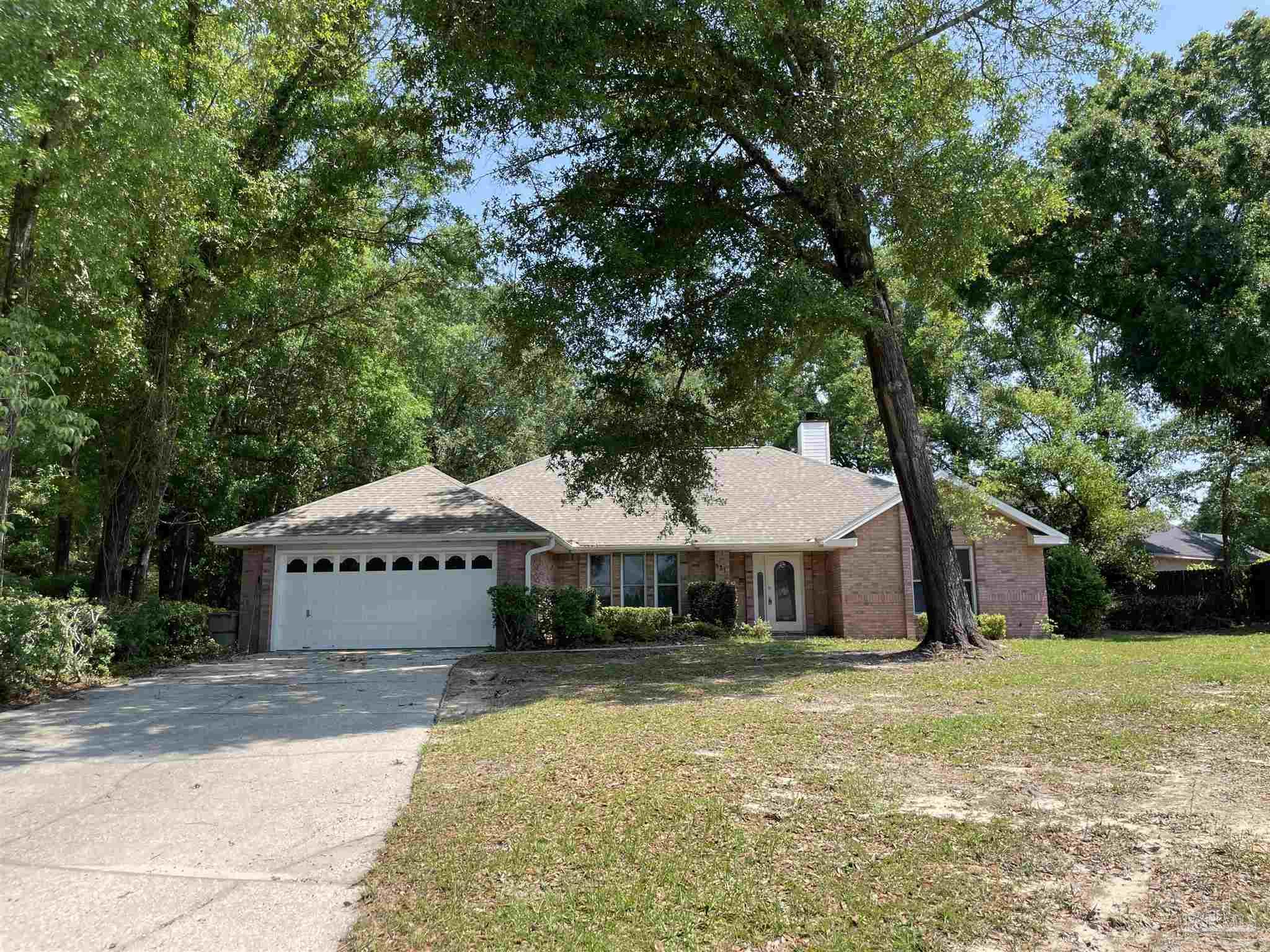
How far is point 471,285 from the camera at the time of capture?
17750mm

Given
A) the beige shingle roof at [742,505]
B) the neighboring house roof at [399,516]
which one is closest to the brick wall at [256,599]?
the neighboring house roof at [399,516]

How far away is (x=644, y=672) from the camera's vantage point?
40.8 ft

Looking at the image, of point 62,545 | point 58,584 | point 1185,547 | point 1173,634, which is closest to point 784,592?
point 1173,634

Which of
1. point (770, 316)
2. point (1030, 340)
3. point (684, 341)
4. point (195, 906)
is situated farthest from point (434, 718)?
point (1030, 340)

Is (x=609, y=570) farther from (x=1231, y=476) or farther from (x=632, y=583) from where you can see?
(x=1231, y=476)

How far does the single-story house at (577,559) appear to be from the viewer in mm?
17547

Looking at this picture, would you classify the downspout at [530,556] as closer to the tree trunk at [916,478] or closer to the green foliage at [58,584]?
the tree trunk at [916,478]

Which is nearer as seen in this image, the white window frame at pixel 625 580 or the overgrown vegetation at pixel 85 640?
the overgrown vegetation at pixel 85 640

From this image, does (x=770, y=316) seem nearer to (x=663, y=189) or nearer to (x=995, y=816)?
(x=663, y=189)

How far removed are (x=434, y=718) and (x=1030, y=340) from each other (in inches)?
1134

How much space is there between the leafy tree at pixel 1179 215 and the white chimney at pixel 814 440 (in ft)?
25.1

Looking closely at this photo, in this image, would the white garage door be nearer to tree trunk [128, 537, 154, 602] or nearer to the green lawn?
tree trunk [128, 537, 154, 602]

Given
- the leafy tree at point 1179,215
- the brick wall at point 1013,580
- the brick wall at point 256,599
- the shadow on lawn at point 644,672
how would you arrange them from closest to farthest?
the shadow on lawn at point 644,672 < the brick wall at point 256,599 < the leafy tree at point 1179,215 < the brick wall at point 1013,580

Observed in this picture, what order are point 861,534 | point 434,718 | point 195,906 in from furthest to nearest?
point 861,534 < point 434,718 < point 195,906
